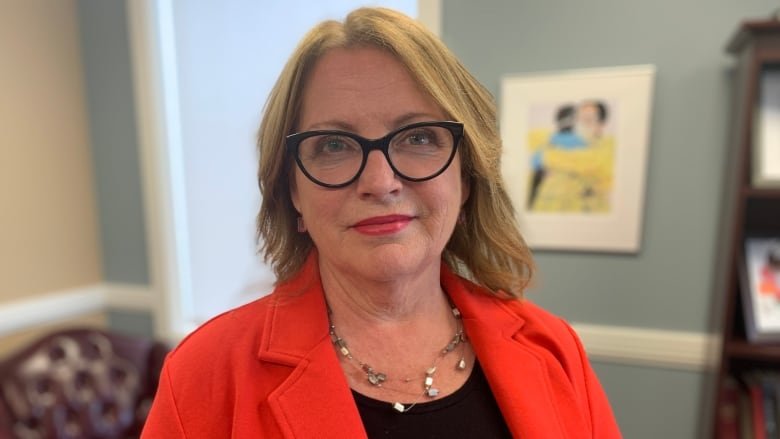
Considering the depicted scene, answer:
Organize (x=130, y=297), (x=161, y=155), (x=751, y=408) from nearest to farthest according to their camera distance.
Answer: (x=751, y=408) → (x=161, y=155) → (x=130, y=297)

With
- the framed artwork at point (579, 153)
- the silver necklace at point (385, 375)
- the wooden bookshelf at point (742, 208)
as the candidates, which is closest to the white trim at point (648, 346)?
the wooden bookshelf at point (742, 208)

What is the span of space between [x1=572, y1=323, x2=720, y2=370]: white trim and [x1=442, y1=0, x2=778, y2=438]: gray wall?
0.03 m

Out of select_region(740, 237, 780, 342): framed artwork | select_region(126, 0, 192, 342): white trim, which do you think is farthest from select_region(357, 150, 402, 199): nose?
select_region(126, 0, 192, 342): white trim

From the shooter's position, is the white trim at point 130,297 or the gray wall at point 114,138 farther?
the white trim at point 130,297

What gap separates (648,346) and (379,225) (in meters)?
1.57

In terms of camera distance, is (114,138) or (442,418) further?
(114,138)

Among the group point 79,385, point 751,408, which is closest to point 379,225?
point 751,408

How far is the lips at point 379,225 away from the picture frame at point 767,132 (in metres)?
1.33

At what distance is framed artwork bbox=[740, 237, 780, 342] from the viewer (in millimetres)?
1589

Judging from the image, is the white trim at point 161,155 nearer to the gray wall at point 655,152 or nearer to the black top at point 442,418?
the gray wall at point 655,152

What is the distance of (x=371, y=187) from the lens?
80 centimetres

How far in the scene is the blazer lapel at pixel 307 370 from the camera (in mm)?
787

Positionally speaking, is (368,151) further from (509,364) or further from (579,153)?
(579,153)

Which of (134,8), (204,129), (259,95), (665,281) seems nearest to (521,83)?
(665,281)
